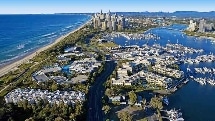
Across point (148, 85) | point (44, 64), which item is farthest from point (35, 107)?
point (44, 64)

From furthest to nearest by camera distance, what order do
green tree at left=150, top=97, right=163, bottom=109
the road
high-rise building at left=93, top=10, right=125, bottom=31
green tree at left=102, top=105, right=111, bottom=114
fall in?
A: high-rise building at left=93, top=10, right=125, bottom=31 → green tree at left=150, top=97, right=163, bottom=109 → green tree at left=102, top=105, right=111, bottom=114 → the road

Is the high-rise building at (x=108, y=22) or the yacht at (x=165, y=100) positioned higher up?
the high-rise building at (x=108, y=22)

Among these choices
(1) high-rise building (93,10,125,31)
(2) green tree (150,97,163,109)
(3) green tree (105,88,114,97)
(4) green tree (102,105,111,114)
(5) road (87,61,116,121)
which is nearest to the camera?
(5) road (87,61,116,121)

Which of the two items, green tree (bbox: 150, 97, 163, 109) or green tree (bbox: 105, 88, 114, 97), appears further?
green tree (bbox: 105, 88, 114, 97)

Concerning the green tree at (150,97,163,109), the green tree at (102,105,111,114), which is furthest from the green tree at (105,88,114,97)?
the green tree at (150,97,163,109)

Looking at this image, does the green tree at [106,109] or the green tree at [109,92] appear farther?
the green tree at [109,92]

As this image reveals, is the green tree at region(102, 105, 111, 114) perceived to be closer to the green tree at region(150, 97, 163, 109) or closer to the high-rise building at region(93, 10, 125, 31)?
the green tree at region(150, 97, 163, 109)

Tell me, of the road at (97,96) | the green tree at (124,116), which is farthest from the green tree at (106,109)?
the green tree at (124,116)

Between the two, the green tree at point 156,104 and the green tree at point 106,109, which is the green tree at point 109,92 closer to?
the green tree at point 106,109

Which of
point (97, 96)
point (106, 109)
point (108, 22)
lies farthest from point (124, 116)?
point (108, 22)
